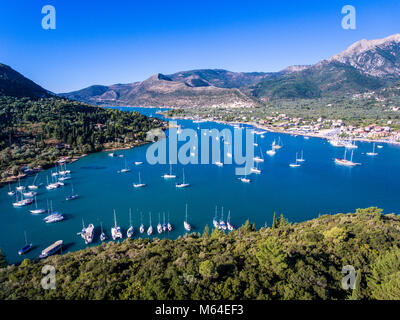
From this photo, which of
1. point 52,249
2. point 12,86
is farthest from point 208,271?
point 12,86

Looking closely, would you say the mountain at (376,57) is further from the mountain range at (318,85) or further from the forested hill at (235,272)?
the forested hill at (235,272)

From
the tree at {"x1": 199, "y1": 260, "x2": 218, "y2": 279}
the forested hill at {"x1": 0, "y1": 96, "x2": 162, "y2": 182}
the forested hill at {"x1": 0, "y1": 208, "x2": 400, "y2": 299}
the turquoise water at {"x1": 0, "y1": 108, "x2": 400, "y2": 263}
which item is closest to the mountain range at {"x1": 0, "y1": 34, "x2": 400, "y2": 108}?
the forested hill at {"x1": 0, "y1": 96, "x2": 162, "y2": 182}

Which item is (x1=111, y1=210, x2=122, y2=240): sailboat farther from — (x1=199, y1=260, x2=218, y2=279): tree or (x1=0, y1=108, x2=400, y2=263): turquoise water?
(x1=199, y1=260, x2=218, y2=279): tree

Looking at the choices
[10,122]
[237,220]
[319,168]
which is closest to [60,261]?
[237,220]

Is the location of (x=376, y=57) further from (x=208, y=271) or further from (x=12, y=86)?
(x=208, y=271)

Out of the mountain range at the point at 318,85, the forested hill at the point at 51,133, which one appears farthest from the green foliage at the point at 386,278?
the mountain range at the point at 318,85
